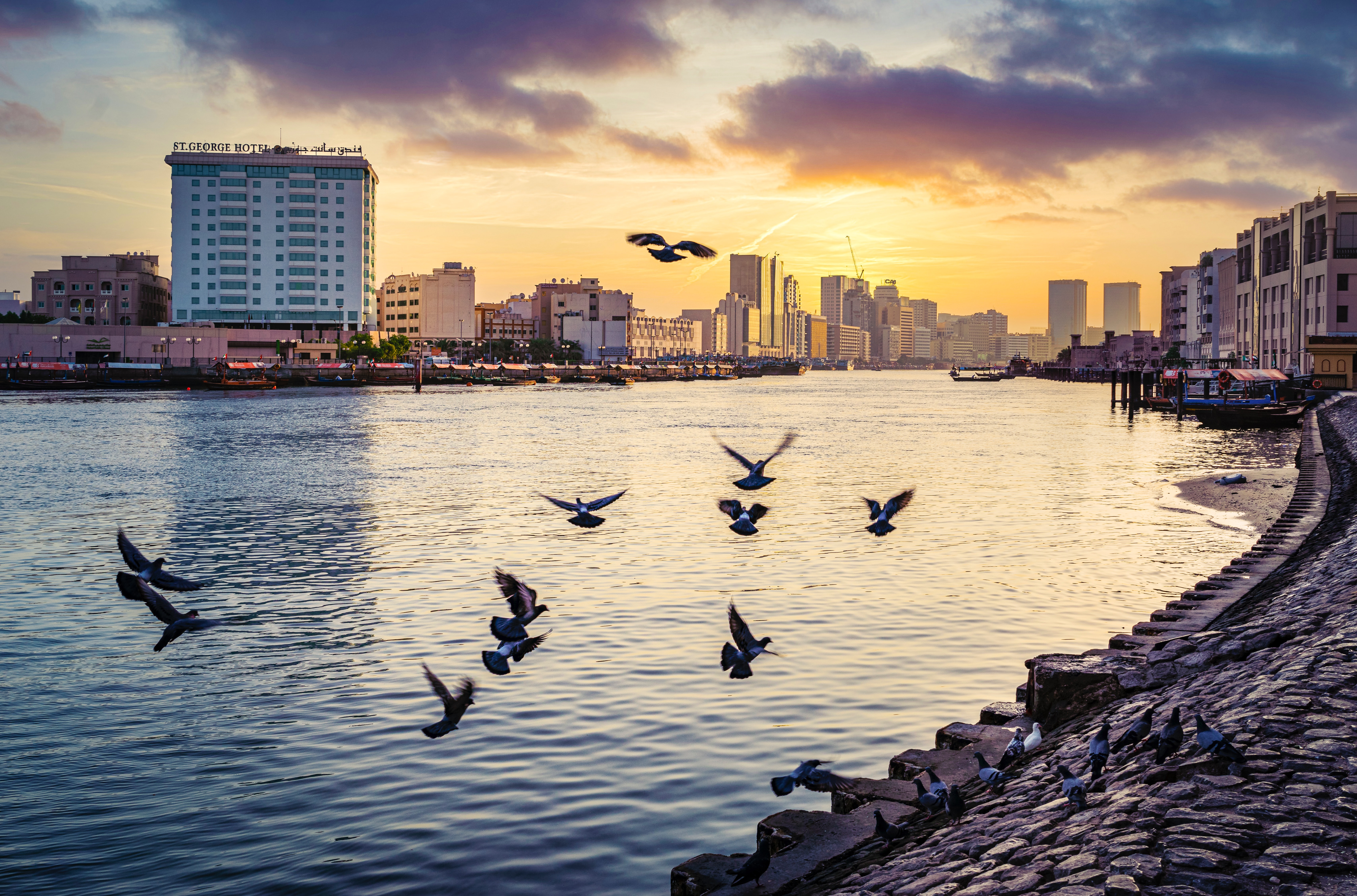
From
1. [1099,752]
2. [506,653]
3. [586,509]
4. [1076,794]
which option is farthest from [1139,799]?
[586,509]

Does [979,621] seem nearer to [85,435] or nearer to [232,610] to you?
[232,610]

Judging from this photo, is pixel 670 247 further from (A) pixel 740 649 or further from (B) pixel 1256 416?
(B) pixel 1256 416

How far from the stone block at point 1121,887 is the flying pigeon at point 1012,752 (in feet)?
11.1

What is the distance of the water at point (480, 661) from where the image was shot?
1113 cm

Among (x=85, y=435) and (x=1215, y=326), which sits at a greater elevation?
(x=1215, y=326)

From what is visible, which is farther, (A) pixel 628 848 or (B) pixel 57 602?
(B) pixel 57 602

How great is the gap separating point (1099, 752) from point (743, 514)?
18.2ft

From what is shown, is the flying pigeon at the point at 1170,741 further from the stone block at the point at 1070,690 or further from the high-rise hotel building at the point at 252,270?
the high-rise hotel building at the point at 252,270

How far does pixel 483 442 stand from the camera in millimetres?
70062

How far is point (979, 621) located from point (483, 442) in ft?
175

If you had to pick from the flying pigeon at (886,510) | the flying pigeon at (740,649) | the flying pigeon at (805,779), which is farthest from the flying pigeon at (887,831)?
the flying pigeon at (886,510)

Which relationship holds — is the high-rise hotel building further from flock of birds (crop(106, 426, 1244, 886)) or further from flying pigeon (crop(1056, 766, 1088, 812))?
flying pigeon (crop(1056, 766, 1088, 812))

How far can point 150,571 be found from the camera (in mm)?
11586

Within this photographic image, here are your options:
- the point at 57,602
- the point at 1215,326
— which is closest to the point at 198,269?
the point at 1215,326
